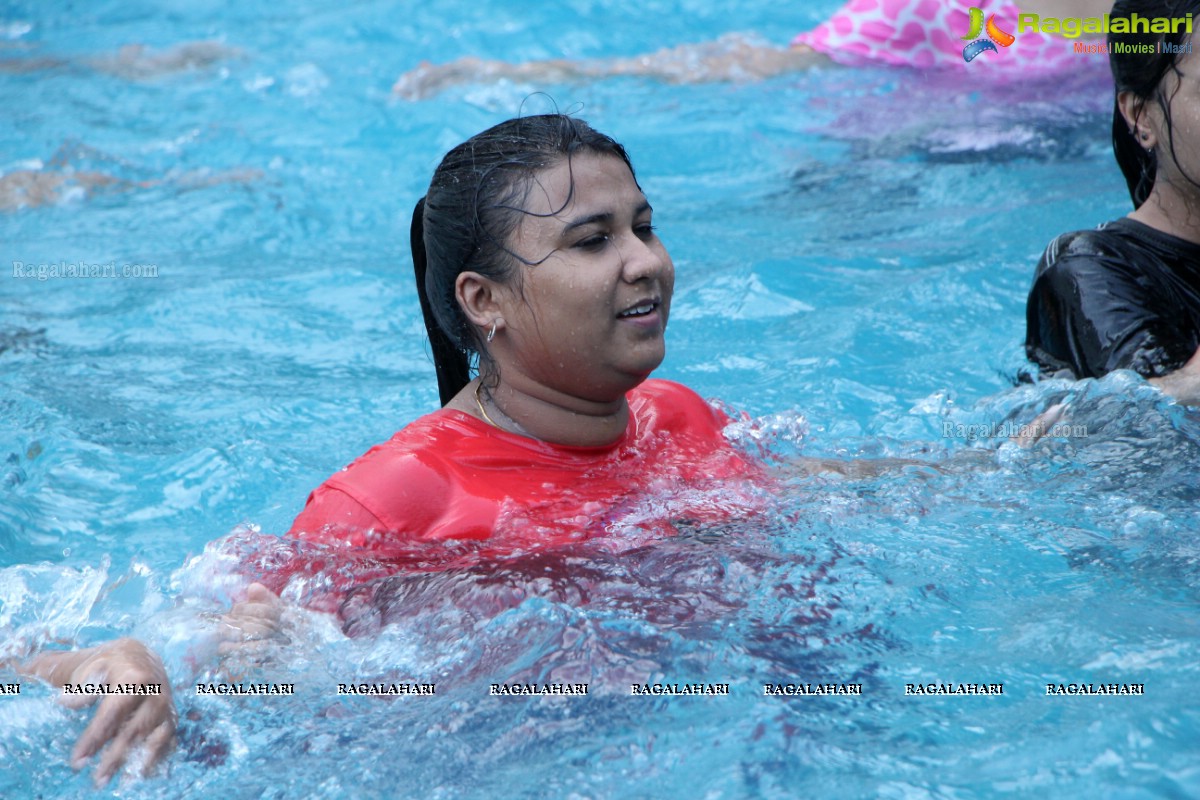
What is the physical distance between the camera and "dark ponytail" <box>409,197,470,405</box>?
3.13 m

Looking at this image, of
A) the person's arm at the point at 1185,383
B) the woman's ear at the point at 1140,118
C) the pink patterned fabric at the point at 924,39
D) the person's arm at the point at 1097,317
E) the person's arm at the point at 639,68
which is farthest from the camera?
the person's arm at the point at 639,68

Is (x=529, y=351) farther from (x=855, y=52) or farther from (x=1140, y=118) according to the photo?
(x=855, y=52)

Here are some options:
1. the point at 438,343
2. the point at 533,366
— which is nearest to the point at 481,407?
the point at 533,366

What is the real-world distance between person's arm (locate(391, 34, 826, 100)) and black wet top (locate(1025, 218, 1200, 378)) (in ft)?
14.9

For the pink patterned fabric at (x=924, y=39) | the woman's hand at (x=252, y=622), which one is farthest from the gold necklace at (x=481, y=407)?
the pink patterned fabric at (x=924, y=39)

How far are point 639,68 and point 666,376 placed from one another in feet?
12.5

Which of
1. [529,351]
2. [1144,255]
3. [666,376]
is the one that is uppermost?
[529,351]

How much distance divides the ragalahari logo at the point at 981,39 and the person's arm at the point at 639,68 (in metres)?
0.89

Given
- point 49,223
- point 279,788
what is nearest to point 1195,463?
point 279,788

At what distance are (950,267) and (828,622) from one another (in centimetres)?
300

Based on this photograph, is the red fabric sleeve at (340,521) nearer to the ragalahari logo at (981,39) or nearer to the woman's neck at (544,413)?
the woman's neck at (544,413)

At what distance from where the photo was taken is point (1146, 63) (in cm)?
329

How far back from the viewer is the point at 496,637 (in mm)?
2531

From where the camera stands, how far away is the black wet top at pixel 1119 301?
3.20 meters
